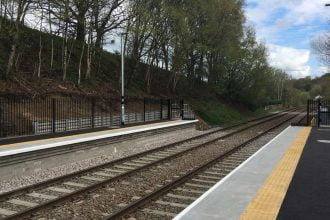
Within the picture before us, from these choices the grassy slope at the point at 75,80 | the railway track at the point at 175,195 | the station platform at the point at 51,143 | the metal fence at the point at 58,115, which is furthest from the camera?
the grassy slope at the point at 75,80

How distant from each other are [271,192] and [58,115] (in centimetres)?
1458

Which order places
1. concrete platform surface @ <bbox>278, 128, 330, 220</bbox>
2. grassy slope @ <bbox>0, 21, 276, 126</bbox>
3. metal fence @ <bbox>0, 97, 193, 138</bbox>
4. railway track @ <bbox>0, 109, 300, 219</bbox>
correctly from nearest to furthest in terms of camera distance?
concrete platform surface @ <bbox>278, 128, 330, 220</bbox> → railway track @ <bbox>0, 109, 300, 219</bbox> → metal fence @ <bbox>0, 97, 193, 138</bbox> → grassy slope @ <bbox>0, 21, 276, 126</bbox>

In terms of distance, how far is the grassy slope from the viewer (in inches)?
916

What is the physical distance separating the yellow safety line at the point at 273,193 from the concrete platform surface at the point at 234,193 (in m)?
0.13

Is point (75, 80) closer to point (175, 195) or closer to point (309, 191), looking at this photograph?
point (175, 195)

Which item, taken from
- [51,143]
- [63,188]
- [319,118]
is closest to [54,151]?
[51,143]

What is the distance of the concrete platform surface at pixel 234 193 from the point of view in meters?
7.19

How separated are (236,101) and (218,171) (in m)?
46.9

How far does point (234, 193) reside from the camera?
8.70 metres

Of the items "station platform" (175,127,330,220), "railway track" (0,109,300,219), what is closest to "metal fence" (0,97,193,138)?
"railway track" (0,109,300,219)

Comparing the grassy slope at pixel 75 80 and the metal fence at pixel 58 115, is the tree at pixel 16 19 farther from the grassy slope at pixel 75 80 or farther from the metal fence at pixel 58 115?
the metal fence at pixel 58 115

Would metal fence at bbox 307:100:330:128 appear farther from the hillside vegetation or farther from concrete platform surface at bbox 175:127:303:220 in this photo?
concrete platform surface at bbox 175:127:303:220

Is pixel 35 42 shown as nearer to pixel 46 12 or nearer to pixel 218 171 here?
pixel 46 12

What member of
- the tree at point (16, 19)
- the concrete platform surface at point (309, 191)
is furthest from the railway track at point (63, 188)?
the tree at point (16, 19)
